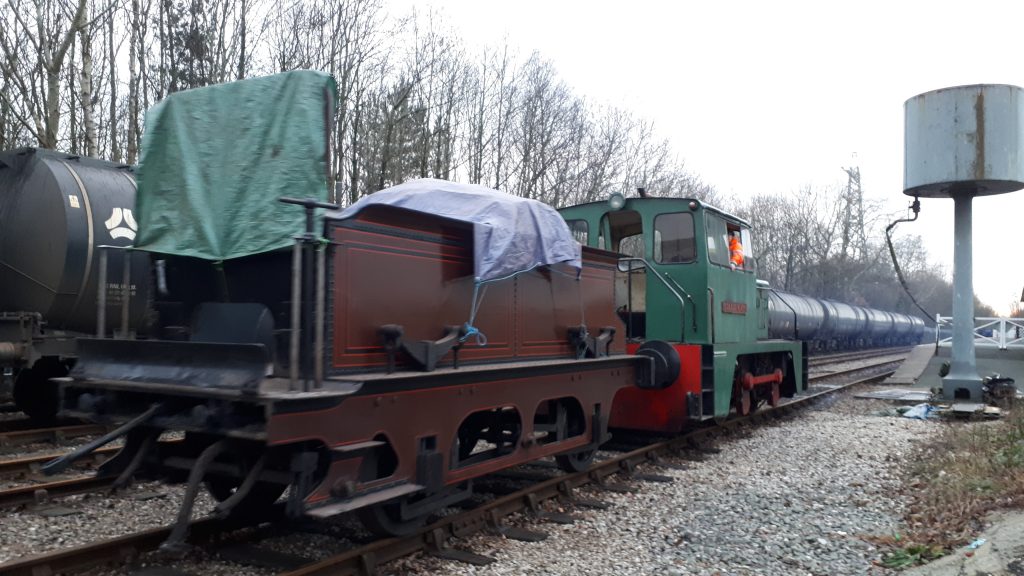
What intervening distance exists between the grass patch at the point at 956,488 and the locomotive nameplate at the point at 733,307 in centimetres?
278

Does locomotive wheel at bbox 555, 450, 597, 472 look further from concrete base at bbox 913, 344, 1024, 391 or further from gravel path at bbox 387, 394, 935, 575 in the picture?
concrete base at bbox 913, 344, 1024, 391

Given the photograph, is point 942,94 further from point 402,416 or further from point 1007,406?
point 402,416

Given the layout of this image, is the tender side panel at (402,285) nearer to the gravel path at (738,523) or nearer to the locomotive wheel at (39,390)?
the gravel path at (738,523)

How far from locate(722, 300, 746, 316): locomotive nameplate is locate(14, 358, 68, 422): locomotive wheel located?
8.78 m

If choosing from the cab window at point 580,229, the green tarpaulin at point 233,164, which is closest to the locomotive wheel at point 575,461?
the cab window at point 580,229

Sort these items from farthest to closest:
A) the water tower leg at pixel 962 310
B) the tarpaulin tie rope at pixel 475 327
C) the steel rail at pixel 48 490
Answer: the water tower leg at pixel 962 310
the steel rail at pixel 48 490
the tarpaulin tie rope at pixel 475 327

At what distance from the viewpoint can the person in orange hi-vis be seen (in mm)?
10227

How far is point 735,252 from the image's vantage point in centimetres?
1038

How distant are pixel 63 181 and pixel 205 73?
31.7ft

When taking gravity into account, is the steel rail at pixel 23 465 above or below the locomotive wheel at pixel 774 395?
below

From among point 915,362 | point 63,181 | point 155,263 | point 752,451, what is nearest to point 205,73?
point 63,181

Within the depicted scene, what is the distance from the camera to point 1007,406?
12914 millimetres

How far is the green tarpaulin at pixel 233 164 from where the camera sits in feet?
15.6

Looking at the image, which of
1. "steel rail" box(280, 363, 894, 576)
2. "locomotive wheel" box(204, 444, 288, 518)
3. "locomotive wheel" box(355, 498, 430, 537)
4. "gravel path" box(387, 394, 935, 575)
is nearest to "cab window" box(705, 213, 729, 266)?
"steel rail" box(280, 363, 894, 576)
